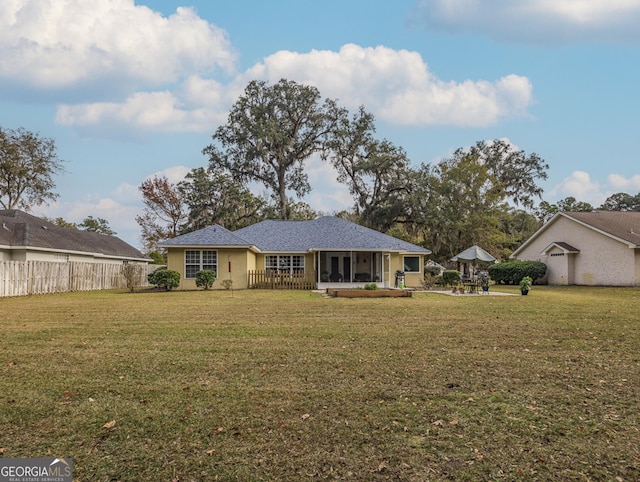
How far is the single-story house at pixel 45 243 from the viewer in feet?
78.5

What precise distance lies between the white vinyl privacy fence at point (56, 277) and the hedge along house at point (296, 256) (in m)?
5.00

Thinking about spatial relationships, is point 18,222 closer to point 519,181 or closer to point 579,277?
point 579,277

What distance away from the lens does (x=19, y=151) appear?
125 ft

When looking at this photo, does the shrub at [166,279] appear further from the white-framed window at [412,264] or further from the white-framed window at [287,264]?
the white-framed window at [412,264]

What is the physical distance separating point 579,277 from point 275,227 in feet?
67.3

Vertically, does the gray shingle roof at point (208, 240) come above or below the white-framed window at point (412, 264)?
above

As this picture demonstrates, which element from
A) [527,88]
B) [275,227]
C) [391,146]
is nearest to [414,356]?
[527,88]

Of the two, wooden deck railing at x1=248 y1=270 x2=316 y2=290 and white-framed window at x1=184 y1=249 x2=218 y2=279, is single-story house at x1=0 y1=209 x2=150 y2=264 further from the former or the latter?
wooden deck railing at x1=248 y1=270 x2=316 y2=290

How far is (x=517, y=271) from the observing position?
30797 mm

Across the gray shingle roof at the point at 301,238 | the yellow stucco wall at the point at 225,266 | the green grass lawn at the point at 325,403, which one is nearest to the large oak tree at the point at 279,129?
the gray shingle roof at the point at 301,238

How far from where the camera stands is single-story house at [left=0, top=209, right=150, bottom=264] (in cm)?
2394

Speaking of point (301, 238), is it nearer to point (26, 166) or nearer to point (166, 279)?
point (166, 279)

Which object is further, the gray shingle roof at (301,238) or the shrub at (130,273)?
the shrub at (130,273)

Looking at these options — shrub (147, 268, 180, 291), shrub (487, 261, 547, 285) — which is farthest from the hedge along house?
shrub (487, 261, 547, 285)
